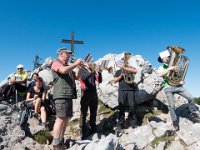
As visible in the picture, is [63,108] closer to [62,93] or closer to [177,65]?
[62,93]

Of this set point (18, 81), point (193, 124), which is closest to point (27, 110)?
point (18, 81)

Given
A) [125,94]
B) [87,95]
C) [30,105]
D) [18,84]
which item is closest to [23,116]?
[30,105]

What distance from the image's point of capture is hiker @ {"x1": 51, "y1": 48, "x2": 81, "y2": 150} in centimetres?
736

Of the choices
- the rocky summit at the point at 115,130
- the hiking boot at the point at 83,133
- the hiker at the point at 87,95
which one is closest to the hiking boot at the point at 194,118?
the rocky summit at the point at 115,130

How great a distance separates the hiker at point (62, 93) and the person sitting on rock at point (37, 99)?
2495 mm

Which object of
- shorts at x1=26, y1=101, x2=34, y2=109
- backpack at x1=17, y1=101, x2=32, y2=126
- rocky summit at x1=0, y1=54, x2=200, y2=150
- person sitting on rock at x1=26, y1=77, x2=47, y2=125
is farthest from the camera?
shorts at x1=26, y1=101, x2=34, y2=109

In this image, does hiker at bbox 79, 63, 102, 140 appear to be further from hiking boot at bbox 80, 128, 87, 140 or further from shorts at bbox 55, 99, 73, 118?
shorts at bbox 55, 99, 73, 118

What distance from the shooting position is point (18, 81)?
12203 millimetres

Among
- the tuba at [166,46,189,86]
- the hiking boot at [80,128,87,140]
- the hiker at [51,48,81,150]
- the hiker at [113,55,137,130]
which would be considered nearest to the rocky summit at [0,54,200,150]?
the hiking boot at [80,128,87,140]

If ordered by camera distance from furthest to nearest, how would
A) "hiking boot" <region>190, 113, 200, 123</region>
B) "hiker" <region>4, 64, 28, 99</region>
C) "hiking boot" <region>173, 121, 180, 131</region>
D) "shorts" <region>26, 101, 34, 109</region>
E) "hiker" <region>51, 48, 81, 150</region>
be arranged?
"hiker" <region>4, 64, 28, 99</region> → "hiking boot" <region>190, 113, 200, 123</region> → "shorts" <region>26, 101, 34, 109</region> → "hiking boot" <region>173, 121, 180, 131</region> → "hiker" <region>51, 48, 81, 150</region>

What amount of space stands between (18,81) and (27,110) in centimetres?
266

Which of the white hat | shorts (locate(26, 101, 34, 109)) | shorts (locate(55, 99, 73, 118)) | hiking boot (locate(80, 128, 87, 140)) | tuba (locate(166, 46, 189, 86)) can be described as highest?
the white hat

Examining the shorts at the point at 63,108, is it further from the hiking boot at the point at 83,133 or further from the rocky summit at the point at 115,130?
the hiking boot at the point at 83,133

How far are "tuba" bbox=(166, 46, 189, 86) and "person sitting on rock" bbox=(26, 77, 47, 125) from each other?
4.40m
